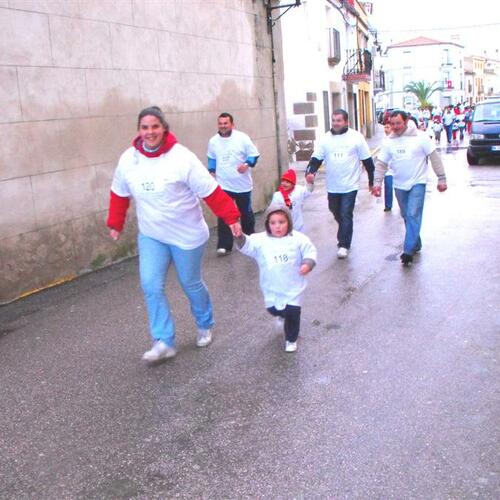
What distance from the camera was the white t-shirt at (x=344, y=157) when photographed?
8008 millimetres

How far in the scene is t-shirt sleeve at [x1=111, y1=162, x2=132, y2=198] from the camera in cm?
473

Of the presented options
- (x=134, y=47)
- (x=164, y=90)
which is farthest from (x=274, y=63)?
(x=134, y=47)

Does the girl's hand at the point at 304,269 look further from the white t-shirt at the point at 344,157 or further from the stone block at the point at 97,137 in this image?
the stone block at the point at 97,137

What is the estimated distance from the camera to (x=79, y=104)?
7.56 m

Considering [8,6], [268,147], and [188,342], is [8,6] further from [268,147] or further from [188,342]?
[268,147]

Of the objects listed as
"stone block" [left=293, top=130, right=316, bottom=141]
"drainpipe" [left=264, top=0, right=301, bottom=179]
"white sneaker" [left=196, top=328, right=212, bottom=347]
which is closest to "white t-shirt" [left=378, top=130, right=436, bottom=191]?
"white sneaker" [left=196, top=328, right=212, bottom=347]

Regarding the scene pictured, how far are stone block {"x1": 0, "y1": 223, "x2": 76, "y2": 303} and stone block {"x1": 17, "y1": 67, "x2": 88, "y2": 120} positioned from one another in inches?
48.8

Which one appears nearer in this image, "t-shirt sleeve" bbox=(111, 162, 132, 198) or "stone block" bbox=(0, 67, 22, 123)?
"t-shirt sleeve" bbox=(111, 162, 132, 198)

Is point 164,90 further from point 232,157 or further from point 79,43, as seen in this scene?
point 79,43

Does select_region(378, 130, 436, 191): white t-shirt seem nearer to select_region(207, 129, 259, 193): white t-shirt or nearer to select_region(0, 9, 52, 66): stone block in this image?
select_region(207, 129, 259, 193): white t-shirt

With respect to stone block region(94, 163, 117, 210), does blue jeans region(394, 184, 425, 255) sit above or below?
below

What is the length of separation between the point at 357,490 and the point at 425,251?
540cm

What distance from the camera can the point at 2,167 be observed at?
6.61 metres

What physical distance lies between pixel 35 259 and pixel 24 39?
2247 mm
